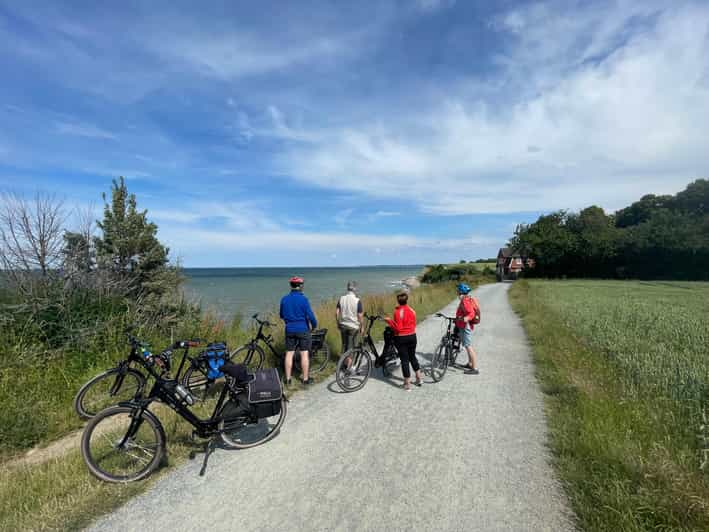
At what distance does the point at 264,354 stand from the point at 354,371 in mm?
2049

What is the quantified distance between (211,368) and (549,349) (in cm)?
787

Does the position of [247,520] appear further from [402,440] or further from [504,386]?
[504,386]

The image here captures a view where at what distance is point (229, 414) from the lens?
363cm

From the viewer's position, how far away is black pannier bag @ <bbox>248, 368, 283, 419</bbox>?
351 cm

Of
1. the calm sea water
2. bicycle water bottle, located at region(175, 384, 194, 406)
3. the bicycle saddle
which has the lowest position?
the calm sea water

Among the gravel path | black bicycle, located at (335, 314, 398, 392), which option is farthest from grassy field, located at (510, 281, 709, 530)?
black bicycle, located at (335, 314, 398, 392)

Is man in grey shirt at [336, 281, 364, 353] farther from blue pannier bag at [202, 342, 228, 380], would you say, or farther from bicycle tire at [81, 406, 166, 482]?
bicycle tire at [81, 406, 166, 482]

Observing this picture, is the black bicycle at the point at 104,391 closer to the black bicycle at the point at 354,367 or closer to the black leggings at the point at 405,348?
the black bicycle at the point at 354,367

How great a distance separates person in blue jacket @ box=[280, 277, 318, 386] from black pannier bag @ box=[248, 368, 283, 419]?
1878 mm

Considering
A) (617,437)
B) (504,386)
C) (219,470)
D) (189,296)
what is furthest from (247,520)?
(189,296)

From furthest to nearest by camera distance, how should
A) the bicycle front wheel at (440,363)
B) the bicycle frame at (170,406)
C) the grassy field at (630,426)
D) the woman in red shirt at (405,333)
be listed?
1. the bicycle front wheel at (440,363)
2. the woman in red shirt at (405,333)
3. the bicycle frame at (170,406)
4. the grassy field at (630,426)

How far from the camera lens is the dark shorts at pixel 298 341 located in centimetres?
557

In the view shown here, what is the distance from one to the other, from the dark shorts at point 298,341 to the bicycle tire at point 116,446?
8.23ft

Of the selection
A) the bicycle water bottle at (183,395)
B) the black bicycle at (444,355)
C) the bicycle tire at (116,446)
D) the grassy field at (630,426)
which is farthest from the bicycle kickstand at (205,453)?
the black bicycle at (444,355)
